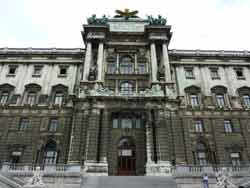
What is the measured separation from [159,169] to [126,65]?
58.9 ft

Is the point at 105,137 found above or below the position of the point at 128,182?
above

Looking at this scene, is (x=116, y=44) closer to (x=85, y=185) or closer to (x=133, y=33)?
(x=133, y=33)

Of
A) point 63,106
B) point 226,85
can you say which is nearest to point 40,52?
point 63,106

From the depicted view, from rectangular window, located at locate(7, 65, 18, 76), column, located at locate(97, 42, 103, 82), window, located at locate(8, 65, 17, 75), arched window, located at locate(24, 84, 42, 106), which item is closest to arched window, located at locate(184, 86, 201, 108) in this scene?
column, located at locate(97, 42, 103, 82)

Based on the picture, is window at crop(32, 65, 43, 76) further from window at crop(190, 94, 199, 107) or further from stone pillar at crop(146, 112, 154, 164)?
window at crop(190, 94, 199, 107)

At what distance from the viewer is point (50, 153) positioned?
32.0m

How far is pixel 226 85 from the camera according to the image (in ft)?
124

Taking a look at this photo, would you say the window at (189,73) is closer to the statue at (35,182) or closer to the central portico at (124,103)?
the central portico at (124,103)

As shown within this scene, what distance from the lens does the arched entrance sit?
2955 centimetres

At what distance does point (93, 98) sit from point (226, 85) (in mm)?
21111

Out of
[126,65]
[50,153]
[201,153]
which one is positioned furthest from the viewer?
[126,65]

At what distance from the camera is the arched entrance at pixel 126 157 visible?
29.5 m

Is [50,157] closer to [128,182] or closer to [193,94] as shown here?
[128,182]

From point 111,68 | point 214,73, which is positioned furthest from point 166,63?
point 214,73
